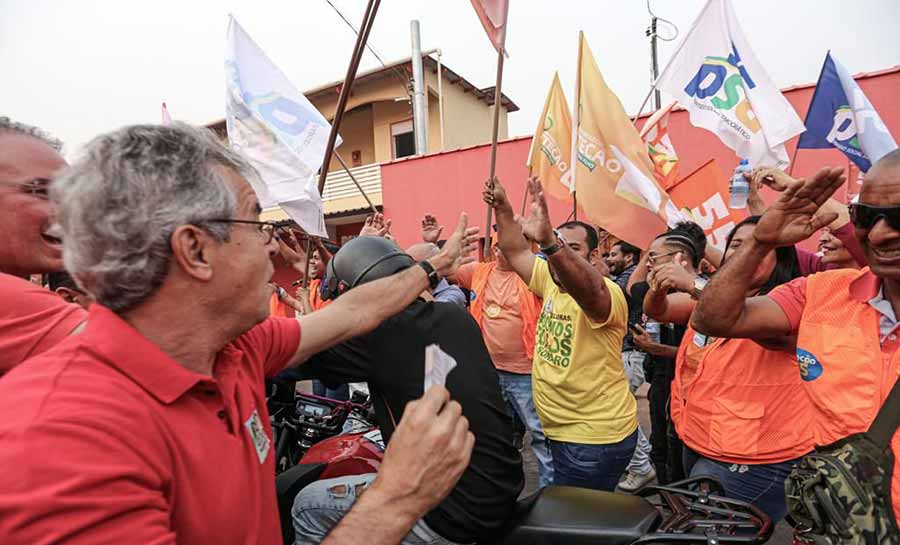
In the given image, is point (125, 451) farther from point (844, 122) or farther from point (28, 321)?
point (844, 122)

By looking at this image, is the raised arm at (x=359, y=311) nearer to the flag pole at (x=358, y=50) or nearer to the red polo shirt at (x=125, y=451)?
the red polo shirt at (x=125, y=451)

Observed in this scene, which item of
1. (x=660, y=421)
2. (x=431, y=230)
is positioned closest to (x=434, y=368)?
(x=660, y=421)

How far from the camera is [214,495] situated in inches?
39.4

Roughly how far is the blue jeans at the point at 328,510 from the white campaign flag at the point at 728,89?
13.9 feet

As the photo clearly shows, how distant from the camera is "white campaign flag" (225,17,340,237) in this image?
131 inches

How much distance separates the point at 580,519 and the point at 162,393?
1262 millimetres

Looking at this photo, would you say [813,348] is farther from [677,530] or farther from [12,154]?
[12,154]

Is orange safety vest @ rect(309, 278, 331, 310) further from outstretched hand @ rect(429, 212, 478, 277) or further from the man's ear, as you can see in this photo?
the man's ear

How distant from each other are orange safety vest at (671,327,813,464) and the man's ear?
7.30 ft

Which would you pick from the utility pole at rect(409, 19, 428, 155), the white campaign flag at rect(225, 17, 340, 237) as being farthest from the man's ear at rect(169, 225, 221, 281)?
the utility pole at rect(409, 19, 428, 155)

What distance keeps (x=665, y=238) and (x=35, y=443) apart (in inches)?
129

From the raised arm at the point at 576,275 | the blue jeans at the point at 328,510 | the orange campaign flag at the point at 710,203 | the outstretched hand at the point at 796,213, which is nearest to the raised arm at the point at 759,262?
the outstretched hand at the point at 796,213

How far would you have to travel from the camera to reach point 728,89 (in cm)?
450

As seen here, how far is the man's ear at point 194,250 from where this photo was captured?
3.45 ft
